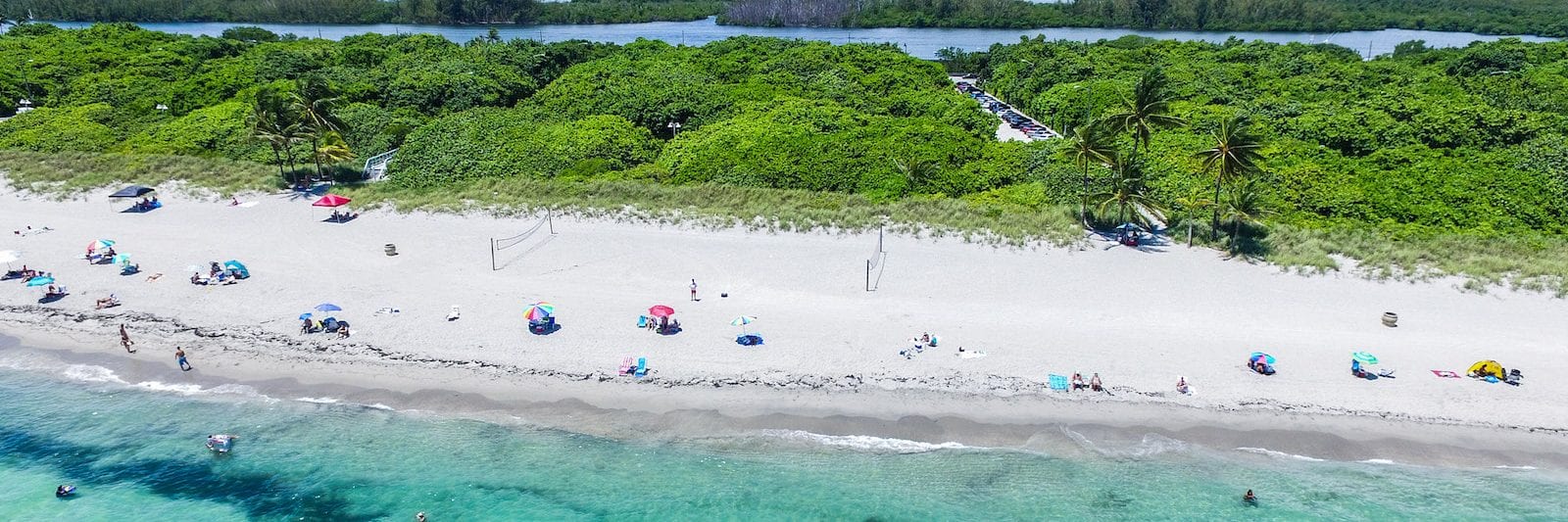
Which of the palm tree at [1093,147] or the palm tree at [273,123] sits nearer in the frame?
the palm tree at [1093,147]

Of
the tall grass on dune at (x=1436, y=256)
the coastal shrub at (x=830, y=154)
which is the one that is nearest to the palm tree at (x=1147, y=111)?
the tall grass on dune at (x=1436, y=256)

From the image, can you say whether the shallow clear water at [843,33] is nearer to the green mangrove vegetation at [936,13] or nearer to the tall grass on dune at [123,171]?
the green mangrove vegetation at [936,13]

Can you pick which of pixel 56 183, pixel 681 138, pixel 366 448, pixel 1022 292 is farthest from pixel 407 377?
pixel 56 183

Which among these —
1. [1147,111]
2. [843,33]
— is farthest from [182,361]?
[843,33]

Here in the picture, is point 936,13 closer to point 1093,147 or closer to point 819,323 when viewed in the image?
point 1093,147

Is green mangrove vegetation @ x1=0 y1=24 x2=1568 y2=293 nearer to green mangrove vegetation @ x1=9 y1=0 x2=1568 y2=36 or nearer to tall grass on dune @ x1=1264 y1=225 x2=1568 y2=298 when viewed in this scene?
tall grass on dune @ x1=1264 y1=225 x2=1568 y2=298

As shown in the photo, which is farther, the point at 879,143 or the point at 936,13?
the point at 936,13
